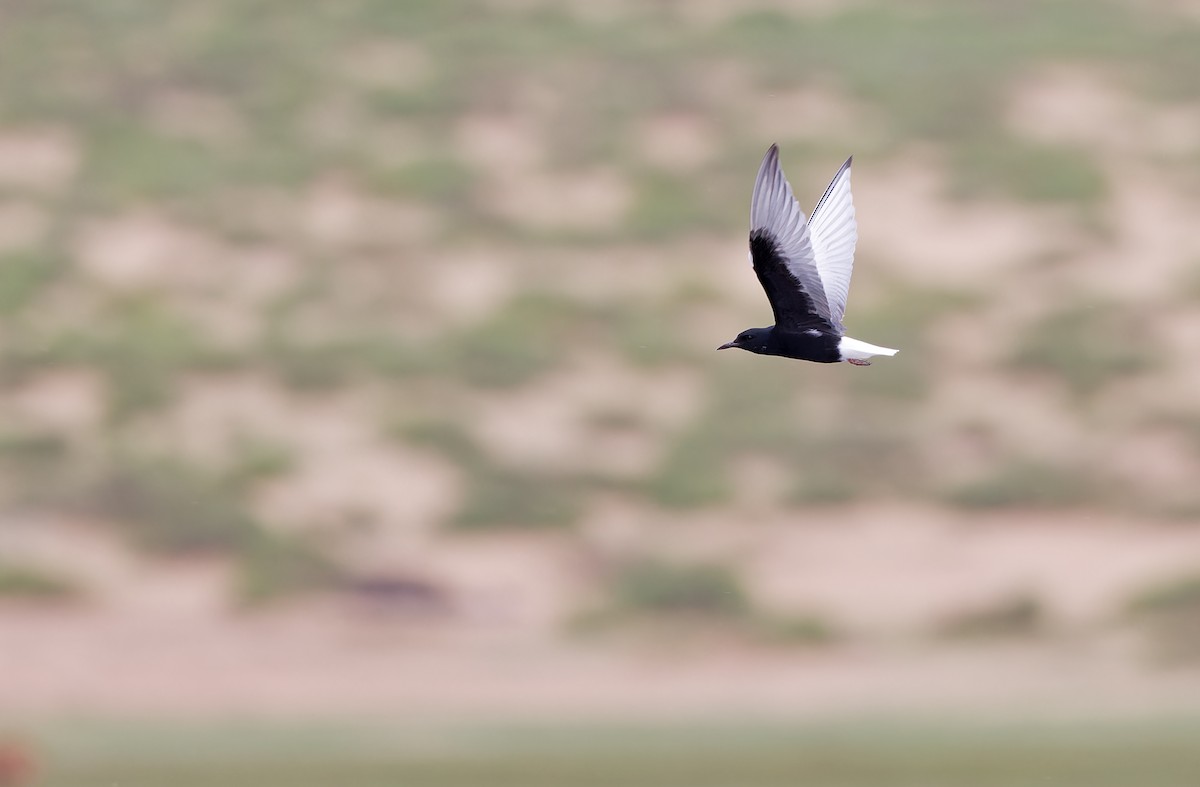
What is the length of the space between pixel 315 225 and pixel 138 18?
10.6 m

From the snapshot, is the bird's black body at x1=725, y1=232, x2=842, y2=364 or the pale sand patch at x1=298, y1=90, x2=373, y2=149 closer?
the bird's black body at x1=725, y1=232, x2=842, y2=364

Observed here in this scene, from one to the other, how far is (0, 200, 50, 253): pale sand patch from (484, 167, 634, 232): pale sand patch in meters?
8.46

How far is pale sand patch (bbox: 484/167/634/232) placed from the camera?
1463 inches

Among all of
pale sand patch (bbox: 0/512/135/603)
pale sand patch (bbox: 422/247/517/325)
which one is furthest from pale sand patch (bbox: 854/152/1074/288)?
pale sand patch (bbox: 0/512/135/603)

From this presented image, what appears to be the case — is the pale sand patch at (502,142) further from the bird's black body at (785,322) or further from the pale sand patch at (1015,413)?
the bird's black body at (785,322)

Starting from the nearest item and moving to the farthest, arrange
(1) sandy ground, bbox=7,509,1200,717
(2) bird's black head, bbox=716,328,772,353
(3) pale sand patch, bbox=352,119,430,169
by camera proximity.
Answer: (2) bird's black head, bbox=716,328,772,353 → (1) sandy ground, bbox=7,509,1200,717 → (3) pale sand patch, bbox=352,119,430,169

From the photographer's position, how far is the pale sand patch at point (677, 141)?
3869cm

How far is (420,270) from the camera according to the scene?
35.7 meters

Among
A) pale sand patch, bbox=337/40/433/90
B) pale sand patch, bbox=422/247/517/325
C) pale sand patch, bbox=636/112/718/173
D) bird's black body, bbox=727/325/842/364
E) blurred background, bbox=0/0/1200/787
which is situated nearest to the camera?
bird's black body, bbox=727/325/842/364

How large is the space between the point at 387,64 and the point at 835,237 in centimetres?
3388

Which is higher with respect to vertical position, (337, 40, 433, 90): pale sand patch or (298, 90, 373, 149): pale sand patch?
(337, 40, 433, 90): pale sand patch

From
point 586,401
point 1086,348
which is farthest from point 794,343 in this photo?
point 1086,348

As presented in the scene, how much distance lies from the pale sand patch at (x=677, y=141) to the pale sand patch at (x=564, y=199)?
3.48 ft

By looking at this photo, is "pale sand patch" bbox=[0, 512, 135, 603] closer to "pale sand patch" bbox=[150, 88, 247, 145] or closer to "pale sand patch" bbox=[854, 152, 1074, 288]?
"pale sand patch" bbox=[150, 88, 247, 145]
